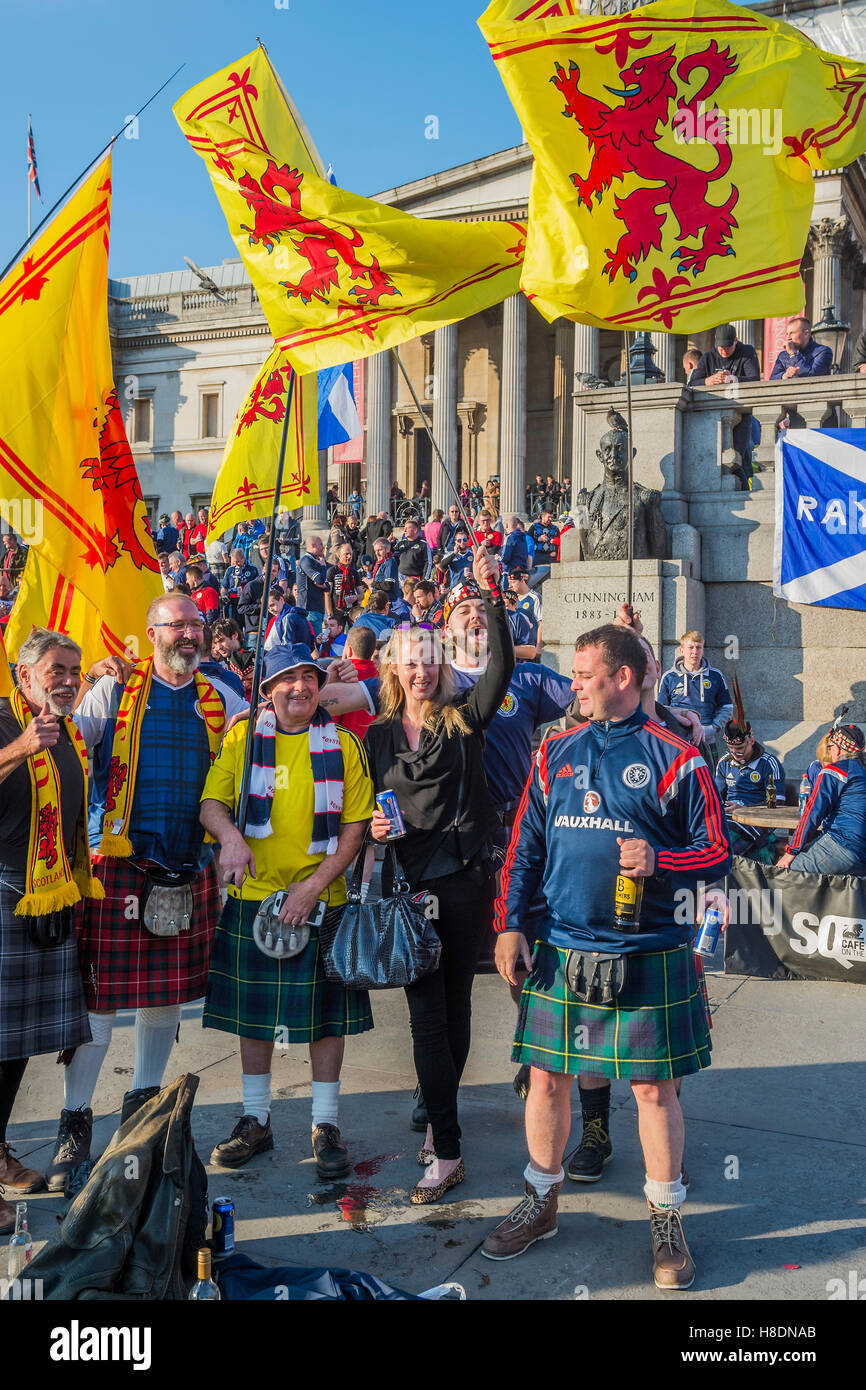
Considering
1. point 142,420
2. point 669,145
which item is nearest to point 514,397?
point 142,420

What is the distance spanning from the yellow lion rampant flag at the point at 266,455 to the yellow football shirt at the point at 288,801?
7.88ft

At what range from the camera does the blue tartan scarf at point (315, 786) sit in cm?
436

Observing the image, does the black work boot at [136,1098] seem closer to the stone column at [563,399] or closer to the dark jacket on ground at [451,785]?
the dark jacket on ground at [451,785]

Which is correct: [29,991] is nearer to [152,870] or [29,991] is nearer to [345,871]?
[152,870]

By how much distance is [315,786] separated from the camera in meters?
4.38

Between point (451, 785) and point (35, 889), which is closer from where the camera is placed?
point (35, 889)

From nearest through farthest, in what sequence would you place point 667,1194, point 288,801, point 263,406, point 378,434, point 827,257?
point 667,1194
point 288,801
point 263,406
point 827,257
point 378,434

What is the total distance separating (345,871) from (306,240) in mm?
2809

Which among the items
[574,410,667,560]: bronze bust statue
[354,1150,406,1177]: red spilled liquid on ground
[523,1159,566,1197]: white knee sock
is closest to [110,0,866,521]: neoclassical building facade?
[574,410,667,560]: bronze bust statue

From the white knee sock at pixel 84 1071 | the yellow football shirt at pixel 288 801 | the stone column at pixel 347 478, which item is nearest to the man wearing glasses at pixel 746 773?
the yellow football shirt at pixel 288 801

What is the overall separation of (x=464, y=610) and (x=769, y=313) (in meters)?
1.82

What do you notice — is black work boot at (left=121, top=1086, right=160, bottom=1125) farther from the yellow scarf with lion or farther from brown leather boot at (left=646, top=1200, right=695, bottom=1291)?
brown leather boot at (left=646, top=1200, right=695, bottom=1291)

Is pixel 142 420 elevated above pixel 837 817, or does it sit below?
above

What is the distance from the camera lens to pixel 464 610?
15.7 ft
